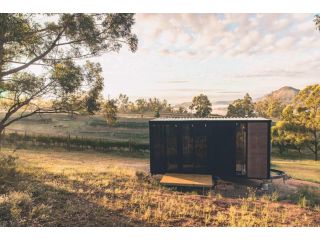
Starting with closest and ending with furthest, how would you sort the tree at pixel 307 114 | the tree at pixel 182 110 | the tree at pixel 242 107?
the tree at pixel 307 114 < the tree at pixel 242 107 < the tree at pixel 182 110

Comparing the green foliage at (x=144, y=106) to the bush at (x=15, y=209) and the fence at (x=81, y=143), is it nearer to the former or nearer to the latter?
the fence at (x=81, y=143)

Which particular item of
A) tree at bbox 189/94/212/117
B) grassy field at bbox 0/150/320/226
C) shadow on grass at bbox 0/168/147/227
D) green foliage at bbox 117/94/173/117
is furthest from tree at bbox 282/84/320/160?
shadow on grass at bbox 0/168/147/227

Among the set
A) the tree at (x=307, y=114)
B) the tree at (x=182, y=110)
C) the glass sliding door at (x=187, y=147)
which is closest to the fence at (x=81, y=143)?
the glass sliding door at (x=187, y=147)

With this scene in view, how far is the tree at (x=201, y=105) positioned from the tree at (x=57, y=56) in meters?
25.1

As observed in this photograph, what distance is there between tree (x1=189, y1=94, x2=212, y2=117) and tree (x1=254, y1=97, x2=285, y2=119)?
8.98m

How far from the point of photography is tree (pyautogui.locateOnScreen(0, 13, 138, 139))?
10.3 meters

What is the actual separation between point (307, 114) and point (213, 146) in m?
13.8

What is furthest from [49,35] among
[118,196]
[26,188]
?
[118,196]

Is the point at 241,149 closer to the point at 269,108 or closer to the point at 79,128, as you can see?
the point at 79,128

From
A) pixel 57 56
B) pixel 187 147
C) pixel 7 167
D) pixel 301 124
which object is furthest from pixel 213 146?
pixel 301 124

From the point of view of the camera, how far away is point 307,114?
2045 centimetres

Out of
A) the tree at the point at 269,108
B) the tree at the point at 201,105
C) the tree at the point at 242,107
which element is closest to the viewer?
the tree at the point at 201,105

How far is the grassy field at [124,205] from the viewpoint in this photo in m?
7.11
